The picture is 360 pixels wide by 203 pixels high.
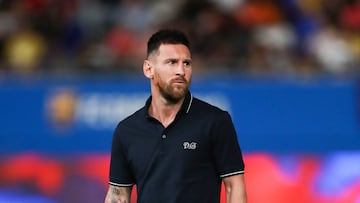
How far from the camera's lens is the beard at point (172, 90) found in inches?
184

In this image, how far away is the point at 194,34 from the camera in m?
11.1

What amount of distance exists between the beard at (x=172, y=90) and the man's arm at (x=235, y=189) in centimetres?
47

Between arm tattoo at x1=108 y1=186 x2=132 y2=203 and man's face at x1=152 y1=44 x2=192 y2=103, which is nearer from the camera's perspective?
man's face at x1=152 y1=44 x2=192 y2=103

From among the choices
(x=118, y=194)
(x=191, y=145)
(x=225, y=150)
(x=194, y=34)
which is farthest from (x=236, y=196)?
(x=194, y=34)

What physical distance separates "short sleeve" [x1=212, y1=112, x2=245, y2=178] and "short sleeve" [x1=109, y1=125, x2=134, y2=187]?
51 cm

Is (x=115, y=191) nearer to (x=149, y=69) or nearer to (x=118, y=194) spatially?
(x=118, y=194)

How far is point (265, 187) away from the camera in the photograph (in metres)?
7.21

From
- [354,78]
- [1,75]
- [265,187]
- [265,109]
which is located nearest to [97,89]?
[1,75]

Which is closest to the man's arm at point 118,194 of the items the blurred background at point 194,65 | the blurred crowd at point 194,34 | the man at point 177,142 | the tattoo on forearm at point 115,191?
the tattoo on forearm at point 115,191

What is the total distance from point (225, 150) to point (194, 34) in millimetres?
6598

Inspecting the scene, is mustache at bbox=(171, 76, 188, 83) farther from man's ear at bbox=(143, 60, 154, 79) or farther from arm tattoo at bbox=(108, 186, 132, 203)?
arm tattoo at bbox=(108, 186, 132, 203)

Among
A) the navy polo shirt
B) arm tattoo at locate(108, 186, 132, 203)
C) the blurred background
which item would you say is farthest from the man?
the blurred background

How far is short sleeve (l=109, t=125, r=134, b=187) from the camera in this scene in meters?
4.84

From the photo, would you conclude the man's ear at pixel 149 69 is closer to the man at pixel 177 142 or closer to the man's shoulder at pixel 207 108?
the man at pixel 177 142
